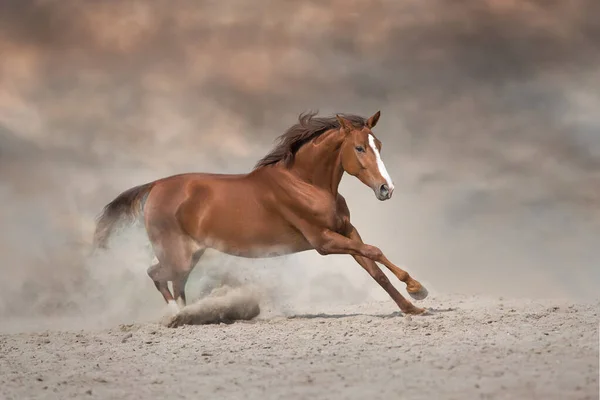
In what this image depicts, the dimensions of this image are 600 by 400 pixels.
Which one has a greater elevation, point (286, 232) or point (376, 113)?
point (376, 113)

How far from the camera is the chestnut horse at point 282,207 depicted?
29.8ft

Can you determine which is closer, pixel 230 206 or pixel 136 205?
pixel 230 206

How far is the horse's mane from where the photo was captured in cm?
969

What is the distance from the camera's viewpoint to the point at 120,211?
35.4ft

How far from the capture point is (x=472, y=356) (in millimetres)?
6188

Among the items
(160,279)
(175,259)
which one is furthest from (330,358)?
(160,279)

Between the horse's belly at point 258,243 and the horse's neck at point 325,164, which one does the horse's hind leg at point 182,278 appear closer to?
the horse's belly at point 258,243

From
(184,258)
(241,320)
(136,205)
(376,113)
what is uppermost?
(376,113)

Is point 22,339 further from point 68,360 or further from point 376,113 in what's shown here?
point 376,113

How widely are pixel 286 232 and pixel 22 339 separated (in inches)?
132

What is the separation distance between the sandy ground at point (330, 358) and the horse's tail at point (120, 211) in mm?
1556

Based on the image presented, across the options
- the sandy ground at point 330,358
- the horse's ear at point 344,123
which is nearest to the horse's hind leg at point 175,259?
the sandy ground at point 330,358

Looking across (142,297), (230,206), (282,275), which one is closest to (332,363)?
(230,206)

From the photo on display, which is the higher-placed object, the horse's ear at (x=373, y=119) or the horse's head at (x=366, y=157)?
the horse's ear at (x=373, y=119)
